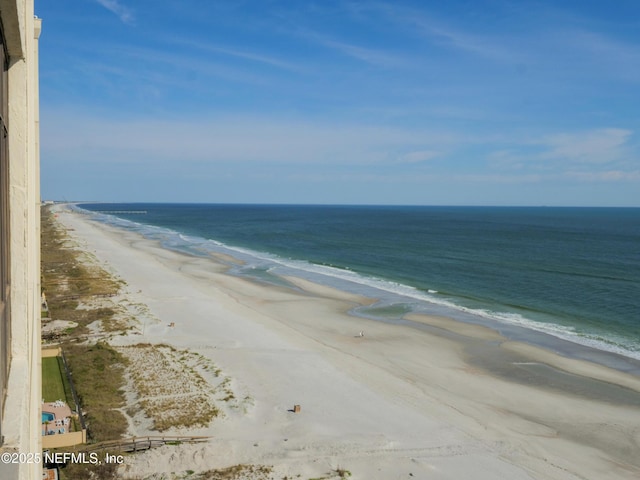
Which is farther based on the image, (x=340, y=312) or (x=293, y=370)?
(x=340, y=312)

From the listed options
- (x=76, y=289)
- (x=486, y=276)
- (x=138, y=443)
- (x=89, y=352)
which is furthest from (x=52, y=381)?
(x=486, y=276)

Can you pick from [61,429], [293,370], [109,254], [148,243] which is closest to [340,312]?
[293,370]

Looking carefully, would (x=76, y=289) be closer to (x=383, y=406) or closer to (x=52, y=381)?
(x=52, y=381)

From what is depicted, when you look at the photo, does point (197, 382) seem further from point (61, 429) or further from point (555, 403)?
point (555, 403)

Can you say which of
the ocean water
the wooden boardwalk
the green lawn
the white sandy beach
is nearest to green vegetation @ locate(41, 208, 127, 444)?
the green lawn

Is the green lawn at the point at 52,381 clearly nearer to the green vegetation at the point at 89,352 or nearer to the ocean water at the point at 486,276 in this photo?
the green vegetation at the point at 89,352

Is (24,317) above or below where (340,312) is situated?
above

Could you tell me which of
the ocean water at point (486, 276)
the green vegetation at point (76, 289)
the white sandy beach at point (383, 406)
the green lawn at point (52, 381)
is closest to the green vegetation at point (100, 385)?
the green lawn at point (52, 381)
